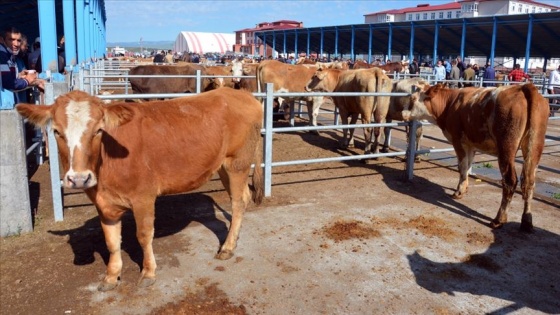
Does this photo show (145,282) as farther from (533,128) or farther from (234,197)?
(533,128)

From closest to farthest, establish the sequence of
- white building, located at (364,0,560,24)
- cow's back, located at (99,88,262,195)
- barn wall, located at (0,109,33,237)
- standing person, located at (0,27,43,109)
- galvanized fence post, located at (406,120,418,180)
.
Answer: cow's back, located at (99,88,262,195)
barn wall, located at (0,109,33,237)
standing person, located at (0,27,43,109)
galvanized fence post, located at (406,120,418,180)
white building, located at (364,0,560,24)

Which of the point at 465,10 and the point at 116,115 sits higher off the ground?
the point at 465,10

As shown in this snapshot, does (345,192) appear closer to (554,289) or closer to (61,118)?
(554,289)

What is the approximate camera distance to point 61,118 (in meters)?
2.94

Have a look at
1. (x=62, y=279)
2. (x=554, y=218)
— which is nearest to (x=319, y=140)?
(x=554, y=218)

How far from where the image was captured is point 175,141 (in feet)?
12.3

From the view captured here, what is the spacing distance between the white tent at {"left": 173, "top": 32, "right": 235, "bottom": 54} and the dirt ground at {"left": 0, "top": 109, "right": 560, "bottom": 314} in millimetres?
110619

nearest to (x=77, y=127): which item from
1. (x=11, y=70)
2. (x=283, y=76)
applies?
(x=11, y=70)

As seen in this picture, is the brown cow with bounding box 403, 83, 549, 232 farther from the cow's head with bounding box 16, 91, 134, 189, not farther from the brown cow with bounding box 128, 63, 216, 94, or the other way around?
the brown cow with bounding box 128, 63, 216, 94

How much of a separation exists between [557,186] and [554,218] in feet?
6.27

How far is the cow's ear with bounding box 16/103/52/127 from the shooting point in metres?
3.05

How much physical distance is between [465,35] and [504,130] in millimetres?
28756

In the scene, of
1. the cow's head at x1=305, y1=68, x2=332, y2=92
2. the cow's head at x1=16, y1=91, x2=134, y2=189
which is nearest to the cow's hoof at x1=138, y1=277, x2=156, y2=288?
the cow's head at x1=16, y1=91, x2=134, y2=189

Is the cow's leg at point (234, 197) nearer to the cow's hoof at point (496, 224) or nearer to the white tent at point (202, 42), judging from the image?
the cow's hoof at point (496, 224)
